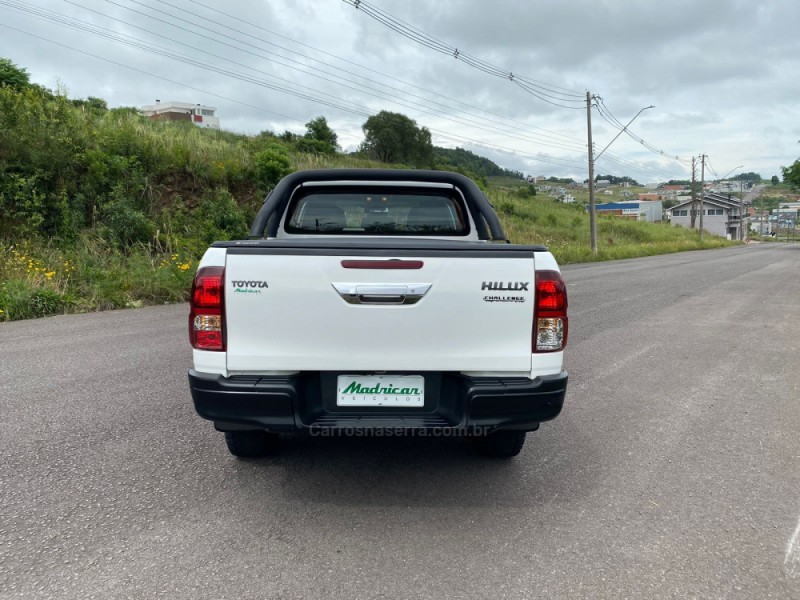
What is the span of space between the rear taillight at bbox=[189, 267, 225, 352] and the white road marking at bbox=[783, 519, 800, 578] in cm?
270

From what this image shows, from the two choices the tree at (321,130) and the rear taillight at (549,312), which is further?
the tree at (321,130)

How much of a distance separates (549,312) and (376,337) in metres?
0.86

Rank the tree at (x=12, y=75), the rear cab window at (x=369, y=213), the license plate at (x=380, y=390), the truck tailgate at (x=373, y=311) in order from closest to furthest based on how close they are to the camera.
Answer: the truck tailgate at (x=373, y=311) → the license plate at (x=380, y=390) → the rear cab window at (x=369, y=213) → the tree at (x=12, y=75)

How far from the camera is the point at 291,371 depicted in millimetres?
2732

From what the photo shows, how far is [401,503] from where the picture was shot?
2.93m

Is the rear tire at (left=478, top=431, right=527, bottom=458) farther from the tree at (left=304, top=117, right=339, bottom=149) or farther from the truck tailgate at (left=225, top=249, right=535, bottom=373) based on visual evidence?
the tree at (left=304, top=117, right=339, bottom=149)

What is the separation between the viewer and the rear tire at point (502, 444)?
3.34 m

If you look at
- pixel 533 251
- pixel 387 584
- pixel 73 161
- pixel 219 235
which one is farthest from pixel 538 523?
pixel 73 161

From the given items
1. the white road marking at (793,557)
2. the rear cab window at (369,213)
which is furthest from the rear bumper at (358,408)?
the rear cab window at (369,213)

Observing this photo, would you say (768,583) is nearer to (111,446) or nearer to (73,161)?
(111,446)

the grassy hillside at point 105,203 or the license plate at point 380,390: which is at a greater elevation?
the grassy hillside at point 105,203

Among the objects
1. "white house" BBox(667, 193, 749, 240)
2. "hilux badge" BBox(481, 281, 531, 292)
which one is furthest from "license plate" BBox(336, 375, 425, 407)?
"white house" BBox(667, 193, 749, 240)

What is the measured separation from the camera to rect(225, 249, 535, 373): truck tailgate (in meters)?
2.64

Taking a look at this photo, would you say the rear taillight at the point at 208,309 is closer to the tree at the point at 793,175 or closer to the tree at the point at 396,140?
the tree at the point at 396,140
